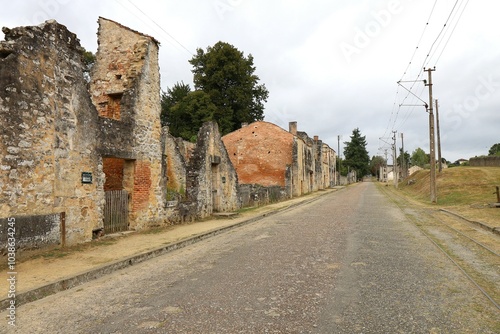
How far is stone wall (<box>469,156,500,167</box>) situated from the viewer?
4603 centimetres

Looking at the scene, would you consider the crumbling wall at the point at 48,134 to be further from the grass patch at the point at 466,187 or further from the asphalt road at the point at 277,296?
the grass patch at the point at 466,187

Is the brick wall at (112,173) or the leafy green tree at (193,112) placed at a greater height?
the leafy green tree at (193,112)

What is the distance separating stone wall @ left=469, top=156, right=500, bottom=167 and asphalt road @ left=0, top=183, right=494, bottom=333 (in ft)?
151

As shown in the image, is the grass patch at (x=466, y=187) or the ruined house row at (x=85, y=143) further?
the grass patch at (x=466, y=187)

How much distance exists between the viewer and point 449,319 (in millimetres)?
4535

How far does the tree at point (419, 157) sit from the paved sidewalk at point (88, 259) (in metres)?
121

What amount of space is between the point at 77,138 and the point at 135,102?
9.98ft

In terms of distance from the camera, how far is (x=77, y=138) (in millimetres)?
9758

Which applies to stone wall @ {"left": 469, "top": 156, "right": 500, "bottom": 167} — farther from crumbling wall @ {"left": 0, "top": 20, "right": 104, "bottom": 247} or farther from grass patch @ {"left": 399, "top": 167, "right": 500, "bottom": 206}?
crumbling wall @ {"left": 0, "top": 20, "right": 104, "bottom": 247}

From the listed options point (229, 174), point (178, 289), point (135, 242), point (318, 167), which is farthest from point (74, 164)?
point (318, 167)

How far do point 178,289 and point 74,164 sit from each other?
5.48 meters


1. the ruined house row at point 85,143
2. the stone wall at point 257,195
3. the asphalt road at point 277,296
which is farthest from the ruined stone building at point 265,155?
the asphalt road at point 277,296

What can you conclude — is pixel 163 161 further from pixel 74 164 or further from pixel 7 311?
pixel 7 311

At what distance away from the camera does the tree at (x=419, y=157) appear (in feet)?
391
